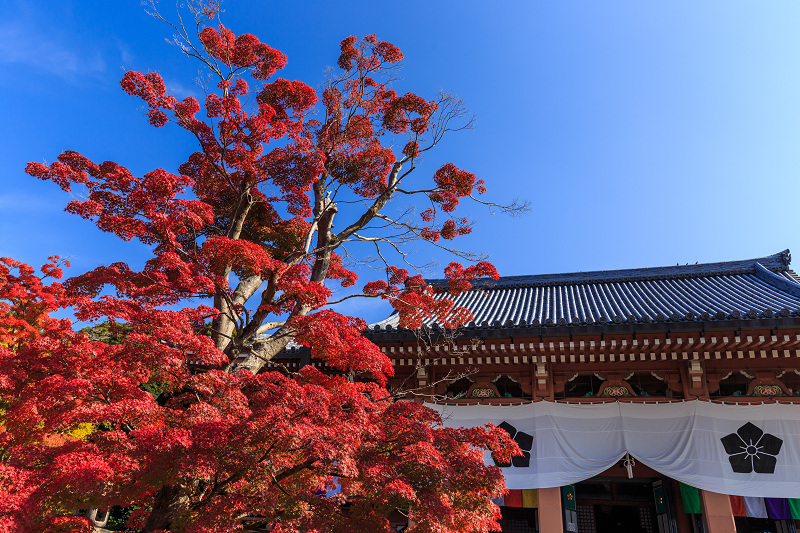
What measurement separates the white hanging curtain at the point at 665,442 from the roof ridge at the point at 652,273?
15.5ft

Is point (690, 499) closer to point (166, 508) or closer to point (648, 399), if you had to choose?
point (648, 399)

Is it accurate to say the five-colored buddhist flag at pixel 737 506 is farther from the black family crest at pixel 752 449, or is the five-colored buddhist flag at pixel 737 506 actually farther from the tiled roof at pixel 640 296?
the tiled roof at pixel 640 296

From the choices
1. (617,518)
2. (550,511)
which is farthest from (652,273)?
(550,511)

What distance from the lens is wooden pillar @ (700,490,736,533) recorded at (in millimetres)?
7805

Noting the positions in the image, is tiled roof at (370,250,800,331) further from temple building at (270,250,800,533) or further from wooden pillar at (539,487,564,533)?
wooden pillar at (539,487,564,533)

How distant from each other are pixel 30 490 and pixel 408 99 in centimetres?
702

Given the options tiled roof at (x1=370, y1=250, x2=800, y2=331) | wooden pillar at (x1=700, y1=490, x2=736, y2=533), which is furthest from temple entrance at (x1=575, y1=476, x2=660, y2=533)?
tiled roof at (x1=370, y1=250, x2=800, y2=331)

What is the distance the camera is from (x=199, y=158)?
7828 mm

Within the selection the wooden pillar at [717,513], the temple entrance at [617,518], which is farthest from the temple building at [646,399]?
the temple entrance at [617,518]

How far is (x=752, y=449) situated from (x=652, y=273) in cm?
796

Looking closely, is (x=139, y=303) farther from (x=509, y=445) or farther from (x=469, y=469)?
(x=509, y=445)

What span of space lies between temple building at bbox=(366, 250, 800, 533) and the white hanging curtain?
2cm

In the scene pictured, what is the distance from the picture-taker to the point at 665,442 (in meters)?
8.57

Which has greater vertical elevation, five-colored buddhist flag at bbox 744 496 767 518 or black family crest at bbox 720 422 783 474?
black family crest at bbox 720 422 783 474
